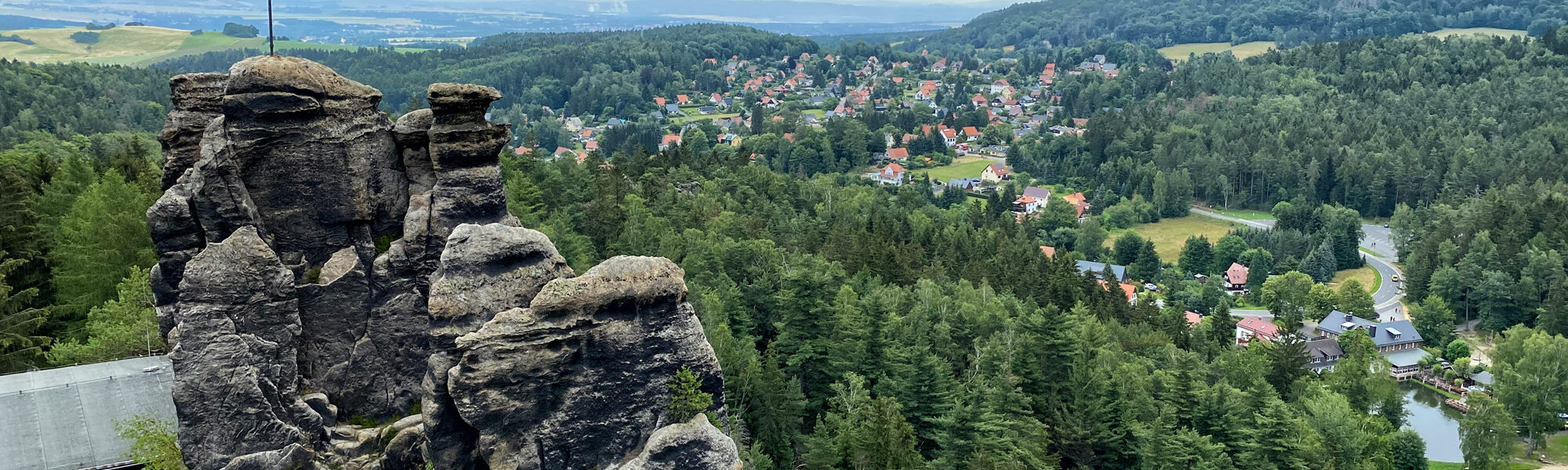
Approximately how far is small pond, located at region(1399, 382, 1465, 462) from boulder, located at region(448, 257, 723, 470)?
64.4m

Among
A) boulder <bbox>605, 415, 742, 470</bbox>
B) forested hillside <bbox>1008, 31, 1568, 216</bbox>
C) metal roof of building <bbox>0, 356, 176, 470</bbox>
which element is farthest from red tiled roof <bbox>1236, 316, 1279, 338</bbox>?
metal roof of building <bbox>0, 356, 176, 470</bbox>

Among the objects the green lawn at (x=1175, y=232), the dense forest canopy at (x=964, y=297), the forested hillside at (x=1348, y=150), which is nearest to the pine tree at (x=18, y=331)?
the dense forest canopy at (x=964, y=297)

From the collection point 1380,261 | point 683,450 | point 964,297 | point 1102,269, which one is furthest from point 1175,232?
point 683,450

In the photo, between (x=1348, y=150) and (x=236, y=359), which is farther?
(x=1348, y=150)

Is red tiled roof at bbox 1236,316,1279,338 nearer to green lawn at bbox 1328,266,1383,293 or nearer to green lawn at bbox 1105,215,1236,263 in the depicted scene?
green lawn at bbox 1328,266,1383,293

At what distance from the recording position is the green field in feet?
573

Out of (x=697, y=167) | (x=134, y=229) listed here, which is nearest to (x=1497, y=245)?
(x=697, y=167)

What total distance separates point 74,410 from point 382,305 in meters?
7.02

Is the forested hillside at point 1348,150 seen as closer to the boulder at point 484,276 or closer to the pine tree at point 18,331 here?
the pine tree at point 18,331

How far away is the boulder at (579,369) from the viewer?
70.2ft

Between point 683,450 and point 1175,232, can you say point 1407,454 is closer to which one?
point 683,450

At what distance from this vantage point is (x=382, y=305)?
85.4 feet

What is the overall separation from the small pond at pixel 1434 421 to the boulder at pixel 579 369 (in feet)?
211

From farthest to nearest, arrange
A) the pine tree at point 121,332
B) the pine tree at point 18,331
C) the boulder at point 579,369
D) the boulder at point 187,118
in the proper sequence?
the pine tree at point 18,331 < the pine tree at point 121,332 < the boulder at point 187,118 < the boulder at point 579,369
